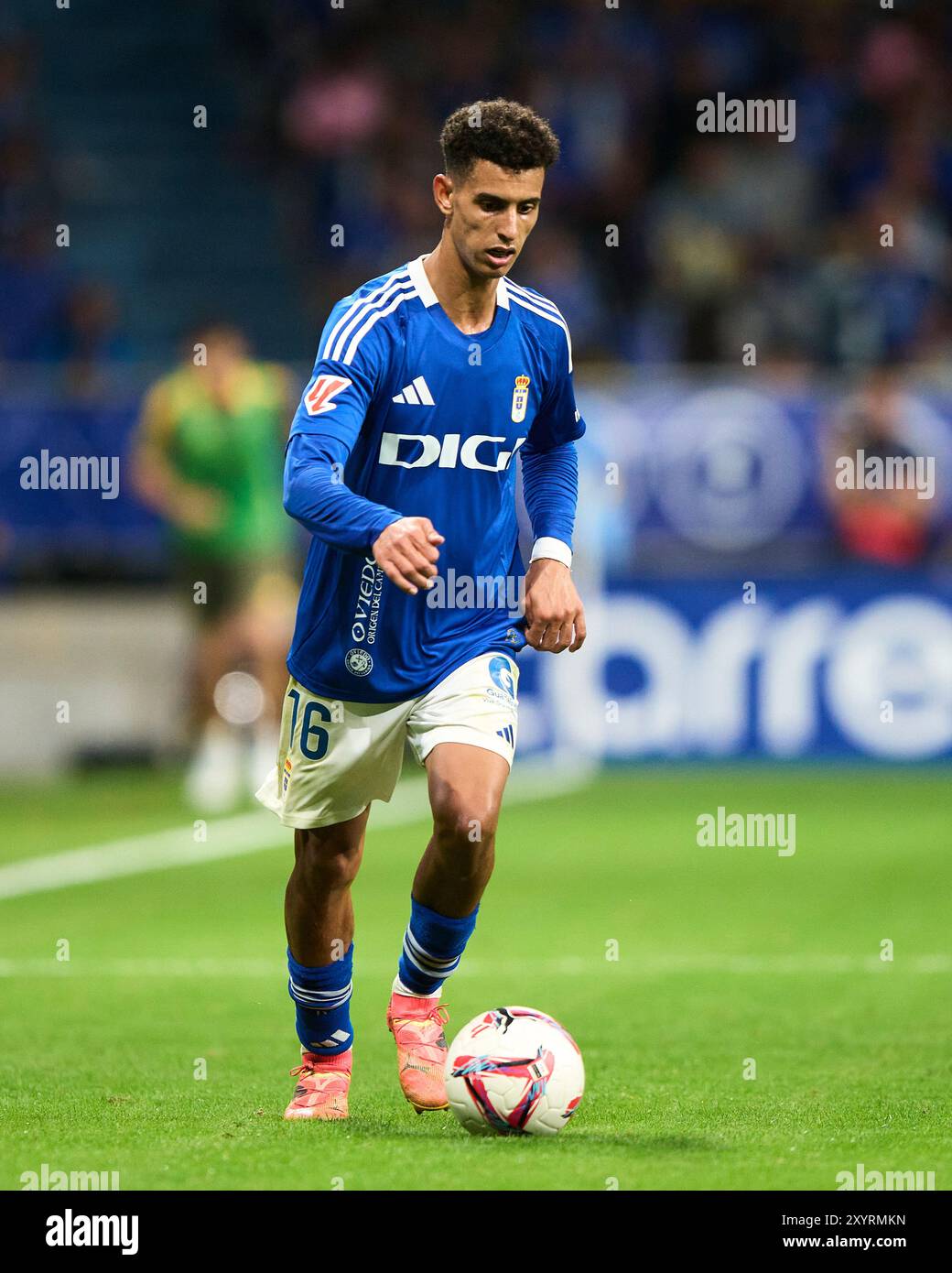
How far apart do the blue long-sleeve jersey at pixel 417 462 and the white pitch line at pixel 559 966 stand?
2.64 meters

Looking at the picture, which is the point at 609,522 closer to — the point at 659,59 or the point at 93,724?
the point at 93,724

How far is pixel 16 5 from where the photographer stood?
858 inches

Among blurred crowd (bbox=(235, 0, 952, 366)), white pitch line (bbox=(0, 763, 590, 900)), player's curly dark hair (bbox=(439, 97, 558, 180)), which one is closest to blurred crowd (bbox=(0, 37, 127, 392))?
blurred crowd (bbox=(235, 0, 952, 366))

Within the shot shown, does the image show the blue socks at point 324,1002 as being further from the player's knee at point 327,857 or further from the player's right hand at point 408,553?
the player's right hand at point 408,553

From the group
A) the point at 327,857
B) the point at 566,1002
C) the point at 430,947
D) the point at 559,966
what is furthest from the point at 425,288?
the point at 559,966

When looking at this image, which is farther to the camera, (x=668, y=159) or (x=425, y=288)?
(x=668, y=159)

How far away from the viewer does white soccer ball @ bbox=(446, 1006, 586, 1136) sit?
521 cm

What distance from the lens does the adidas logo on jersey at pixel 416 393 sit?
550 centimetres

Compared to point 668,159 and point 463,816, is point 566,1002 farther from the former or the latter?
point 668,159

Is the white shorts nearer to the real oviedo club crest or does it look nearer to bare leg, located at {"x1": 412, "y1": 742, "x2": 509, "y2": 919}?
bare leg, located at {"x1": 412, "y1": 742, "x2": 509, "y2": 919}

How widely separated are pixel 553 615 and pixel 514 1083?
46.0 inches

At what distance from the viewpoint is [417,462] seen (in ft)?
18.3
